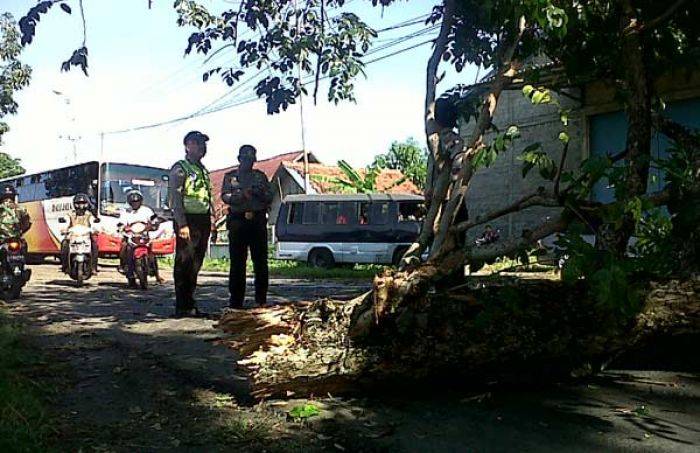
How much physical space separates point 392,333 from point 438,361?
11.5 inches

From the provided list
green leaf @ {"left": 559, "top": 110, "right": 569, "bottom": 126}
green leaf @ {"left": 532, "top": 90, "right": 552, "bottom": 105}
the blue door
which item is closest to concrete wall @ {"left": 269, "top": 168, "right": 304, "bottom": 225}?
the blue door

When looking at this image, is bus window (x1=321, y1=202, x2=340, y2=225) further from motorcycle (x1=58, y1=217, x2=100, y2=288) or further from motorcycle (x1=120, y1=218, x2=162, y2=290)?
motorcycle (x1=58, y1=217, x2=100, y2=288)

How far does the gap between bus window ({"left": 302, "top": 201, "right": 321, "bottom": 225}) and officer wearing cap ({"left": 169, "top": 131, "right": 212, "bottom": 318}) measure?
1352 cm

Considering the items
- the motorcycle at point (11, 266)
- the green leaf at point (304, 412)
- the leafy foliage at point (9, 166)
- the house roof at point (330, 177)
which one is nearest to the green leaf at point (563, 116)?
the green leaf at point (304, 412)

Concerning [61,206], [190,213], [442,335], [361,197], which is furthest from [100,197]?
[442,335]

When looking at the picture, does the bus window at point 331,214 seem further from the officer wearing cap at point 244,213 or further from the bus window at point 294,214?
the officer wearing cap at point 244,213

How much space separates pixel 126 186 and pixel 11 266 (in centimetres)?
1103

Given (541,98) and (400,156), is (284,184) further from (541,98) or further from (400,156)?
(541,98)

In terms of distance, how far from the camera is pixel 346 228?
19.8 m

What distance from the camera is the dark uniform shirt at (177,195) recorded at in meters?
6.65

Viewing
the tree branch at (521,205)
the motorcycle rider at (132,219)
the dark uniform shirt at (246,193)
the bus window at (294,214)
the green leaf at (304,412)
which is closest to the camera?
the green leaf at (304,412)

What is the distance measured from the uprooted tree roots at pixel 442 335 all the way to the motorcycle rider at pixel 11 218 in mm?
6265

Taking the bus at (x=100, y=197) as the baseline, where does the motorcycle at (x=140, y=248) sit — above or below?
below

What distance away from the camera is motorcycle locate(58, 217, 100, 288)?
11.4 m
